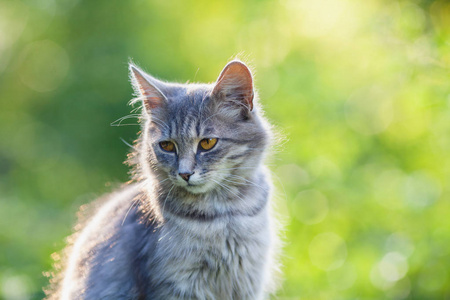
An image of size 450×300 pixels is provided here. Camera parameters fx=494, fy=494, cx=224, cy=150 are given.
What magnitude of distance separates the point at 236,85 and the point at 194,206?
2.09 feet

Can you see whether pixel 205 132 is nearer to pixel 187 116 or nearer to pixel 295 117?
pixel 187 116

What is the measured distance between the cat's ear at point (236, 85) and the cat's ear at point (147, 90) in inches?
11.8

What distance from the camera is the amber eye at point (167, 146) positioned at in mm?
2471

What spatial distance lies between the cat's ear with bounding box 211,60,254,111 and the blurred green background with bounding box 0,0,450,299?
1.15ft

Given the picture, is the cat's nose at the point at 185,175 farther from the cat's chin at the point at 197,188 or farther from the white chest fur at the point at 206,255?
the white chest fur at the point at 206,255

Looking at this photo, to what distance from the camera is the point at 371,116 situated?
5750mm

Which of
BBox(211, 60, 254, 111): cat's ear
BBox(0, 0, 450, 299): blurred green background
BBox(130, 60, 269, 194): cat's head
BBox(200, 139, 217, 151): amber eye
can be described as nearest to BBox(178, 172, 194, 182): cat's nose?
BBox(130, 60, 269, 194): cat's head

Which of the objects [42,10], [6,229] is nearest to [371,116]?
[6,229]

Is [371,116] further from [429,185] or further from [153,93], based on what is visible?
[153,93]

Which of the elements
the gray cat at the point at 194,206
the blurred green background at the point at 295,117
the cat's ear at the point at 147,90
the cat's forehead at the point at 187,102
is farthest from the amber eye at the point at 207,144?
the blurred green background at the point at 295,117

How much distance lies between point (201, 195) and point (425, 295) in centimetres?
254

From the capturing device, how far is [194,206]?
8.13 feet

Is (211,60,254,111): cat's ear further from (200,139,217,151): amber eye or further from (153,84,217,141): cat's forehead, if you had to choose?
(200,139,217,151): amber eye

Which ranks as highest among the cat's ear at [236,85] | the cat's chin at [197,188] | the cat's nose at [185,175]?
the cat's ear at [236,85]
